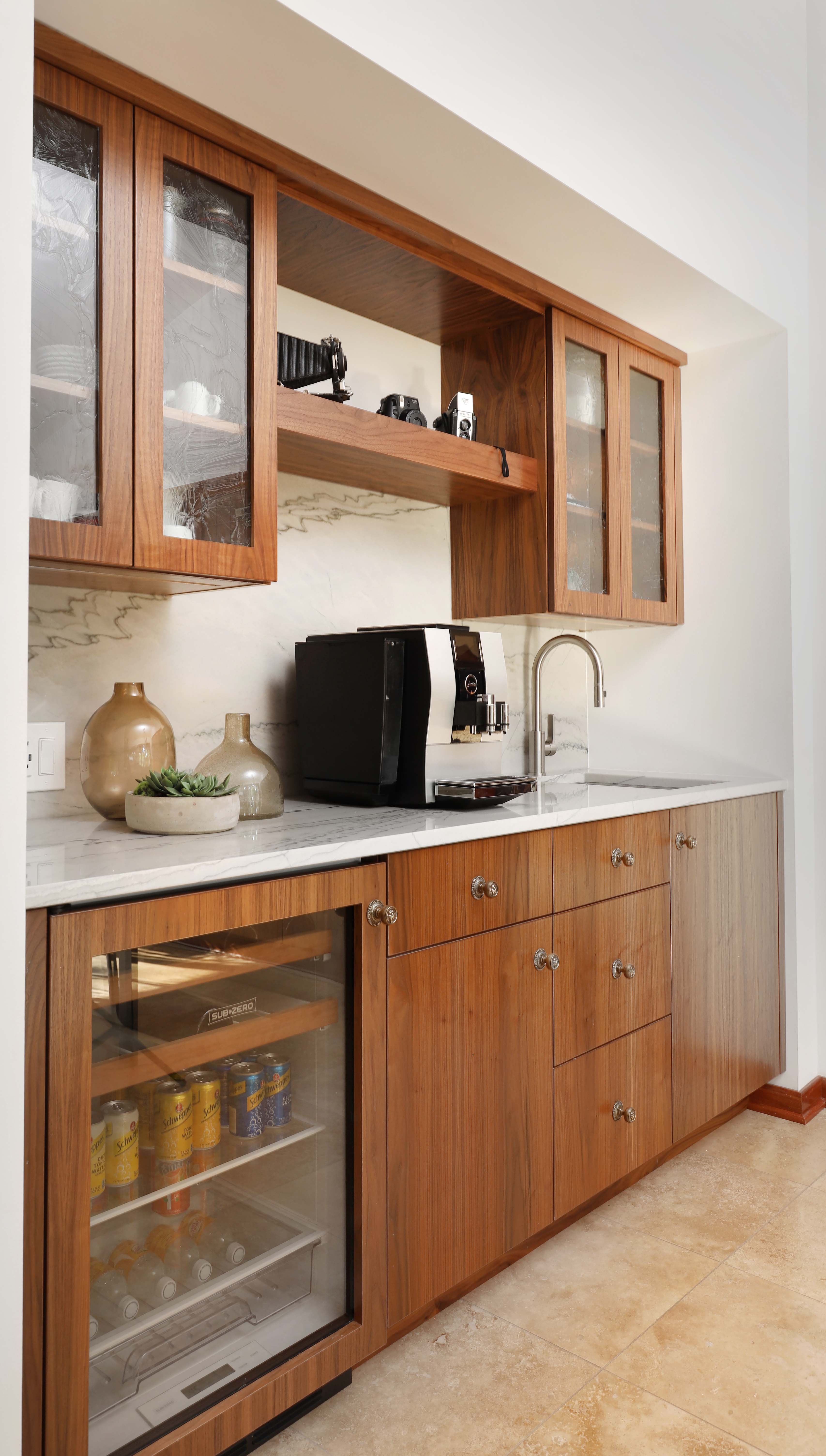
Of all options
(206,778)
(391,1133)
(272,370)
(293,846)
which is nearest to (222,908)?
(293,846)

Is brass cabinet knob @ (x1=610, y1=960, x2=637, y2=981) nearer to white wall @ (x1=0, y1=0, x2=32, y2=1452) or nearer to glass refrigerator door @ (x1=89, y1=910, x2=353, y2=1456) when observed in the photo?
glass refrigerator door @ (x1=89, y1=910, x2=353, y2=1456)

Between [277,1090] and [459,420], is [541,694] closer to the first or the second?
[459,420]

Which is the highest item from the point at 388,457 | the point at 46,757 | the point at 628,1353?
the point at 388,457

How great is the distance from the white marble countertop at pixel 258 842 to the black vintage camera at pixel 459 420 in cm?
84

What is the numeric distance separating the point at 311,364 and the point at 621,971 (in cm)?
140

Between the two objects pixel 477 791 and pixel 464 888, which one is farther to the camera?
pixel 477 791

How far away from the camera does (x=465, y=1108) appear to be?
1.59 metres

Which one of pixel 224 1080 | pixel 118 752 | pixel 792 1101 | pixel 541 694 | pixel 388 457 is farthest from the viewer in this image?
pixel 541 694

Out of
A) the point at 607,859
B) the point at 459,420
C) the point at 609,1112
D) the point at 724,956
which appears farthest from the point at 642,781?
the point at 459,420

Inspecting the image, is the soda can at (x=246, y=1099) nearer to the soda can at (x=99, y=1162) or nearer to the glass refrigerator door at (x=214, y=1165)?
the glass refrigerator door at (x=214, y=1165)

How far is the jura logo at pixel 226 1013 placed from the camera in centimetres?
127

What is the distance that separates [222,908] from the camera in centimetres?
123

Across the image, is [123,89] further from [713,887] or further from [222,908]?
[713,887]

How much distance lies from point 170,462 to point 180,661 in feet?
1.56
